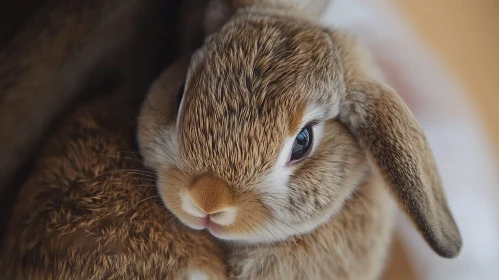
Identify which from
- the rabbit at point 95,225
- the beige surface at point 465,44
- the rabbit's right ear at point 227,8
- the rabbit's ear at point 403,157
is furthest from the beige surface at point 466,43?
the rabbit at point 95,225

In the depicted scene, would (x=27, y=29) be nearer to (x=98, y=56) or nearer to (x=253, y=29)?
(x=98, y=56)

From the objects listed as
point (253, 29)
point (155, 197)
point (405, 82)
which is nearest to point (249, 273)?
point (155, 197)

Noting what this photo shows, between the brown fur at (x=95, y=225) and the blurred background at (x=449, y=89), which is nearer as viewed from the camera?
the brown fur at (x=95, y=225)

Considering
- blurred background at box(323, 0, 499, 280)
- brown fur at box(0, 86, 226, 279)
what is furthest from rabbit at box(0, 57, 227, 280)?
blurred background at box(323, 0, 499, 280)

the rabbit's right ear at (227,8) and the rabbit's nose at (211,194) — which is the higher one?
the rabbit's right ear at (227,8)

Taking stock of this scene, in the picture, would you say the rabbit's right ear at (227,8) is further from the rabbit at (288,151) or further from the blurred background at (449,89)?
the blurred background at (449,89)

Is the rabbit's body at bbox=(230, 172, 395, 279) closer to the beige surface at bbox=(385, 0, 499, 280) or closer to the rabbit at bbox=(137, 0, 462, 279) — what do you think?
Answer: the rabbit at bbox=(137, 0, 462, 279)
